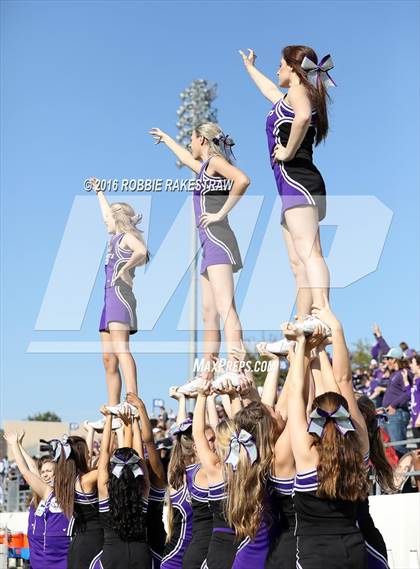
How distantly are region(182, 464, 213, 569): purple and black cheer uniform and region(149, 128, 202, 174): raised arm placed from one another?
2685 mm

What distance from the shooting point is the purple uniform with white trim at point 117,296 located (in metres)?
8.92

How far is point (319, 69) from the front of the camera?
6.41m

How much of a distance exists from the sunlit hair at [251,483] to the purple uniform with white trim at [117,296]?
11.0 feet

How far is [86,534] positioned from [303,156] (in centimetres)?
393

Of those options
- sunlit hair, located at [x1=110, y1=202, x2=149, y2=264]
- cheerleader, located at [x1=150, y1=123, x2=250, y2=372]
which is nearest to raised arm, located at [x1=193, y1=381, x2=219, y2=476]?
cheerleader, located at [x1=150, y1=123, x2=250, y2=372]

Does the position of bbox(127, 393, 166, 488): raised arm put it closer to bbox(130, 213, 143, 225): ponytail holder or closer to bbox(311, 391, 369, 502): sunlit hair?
bbox(130, 213, 143, 225): ponytail holder

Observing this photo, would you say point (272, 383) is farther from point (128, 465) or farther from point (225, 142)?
point (225, 142)

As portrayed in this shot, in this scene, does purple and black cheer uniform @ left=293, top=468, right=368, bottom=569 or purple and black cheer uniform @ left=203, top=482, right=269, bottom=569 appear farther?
purple and black cheer uniform @ left=203, top=482, right=269, bottom=569

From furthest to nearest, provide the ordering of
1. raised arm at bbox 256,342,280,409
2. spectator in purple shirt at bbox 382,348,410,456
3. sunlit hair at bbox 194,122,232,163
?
spectator in purple shirt at bbox 382,348,410,456, sunlit hair at bbox 194,122,232,163, raised arm at bbox 256,342,280,409

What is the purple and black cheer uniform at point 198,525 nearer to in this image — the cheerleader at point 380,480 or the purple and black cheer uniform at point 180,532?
the purple and black cheer uniform at point 180,532

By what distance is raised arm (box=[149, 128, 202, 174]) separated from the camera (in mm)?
8180

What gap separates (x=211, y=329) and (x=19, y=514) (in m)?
8.41

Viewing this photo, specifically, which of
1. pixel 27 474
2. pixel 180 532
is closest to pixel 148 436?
pixel 180 532

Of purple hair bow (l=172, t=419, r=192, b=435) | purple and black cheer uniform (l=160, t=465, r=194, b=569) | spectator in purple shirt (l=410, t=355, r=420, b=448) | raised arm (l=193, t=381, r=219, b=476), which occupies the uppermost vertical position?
spectator in purple shirt (l=410, t=355, r=420, b=448)
